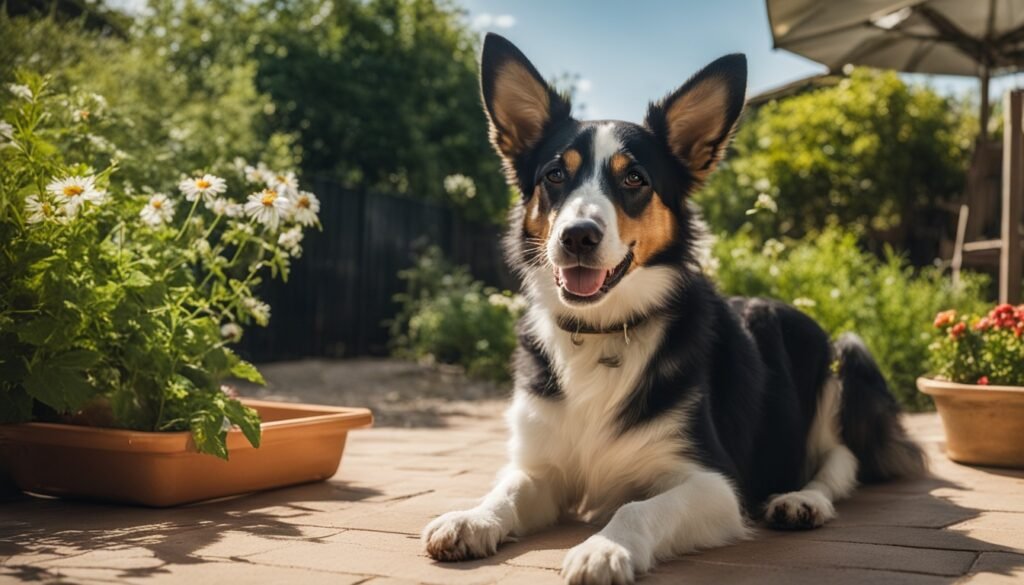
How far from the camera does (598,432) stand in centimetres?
295

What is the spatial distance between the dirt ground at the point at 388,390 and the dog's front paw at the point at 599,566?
14.3ft

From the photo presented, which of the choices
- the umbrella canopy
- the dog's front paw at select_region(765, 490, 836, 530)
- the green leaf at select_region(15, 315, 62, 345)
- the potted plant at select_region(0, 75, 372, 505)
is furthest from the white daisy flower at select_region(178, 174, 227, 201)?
the umbrella canopy

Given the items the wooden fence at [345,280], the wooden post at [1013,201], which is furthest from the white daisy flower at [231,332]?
the wooden fence at [345,280]

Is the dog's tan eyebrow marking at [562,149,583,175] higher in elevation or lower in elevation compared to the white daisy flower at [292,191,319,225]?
higher

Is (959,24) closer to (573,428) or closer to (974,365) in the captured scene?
(974,365)

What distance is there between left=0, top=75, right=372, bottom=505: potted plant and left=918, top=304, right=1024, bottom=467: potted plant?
270 centimetres

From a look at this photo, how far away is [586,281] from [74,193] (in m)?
1.62

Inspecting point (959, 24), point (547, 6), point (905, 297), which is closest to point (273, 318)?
point (547, 6)

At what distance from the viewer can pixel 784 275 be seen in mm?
7805

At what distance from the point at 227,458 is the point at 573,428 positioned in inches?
45.3

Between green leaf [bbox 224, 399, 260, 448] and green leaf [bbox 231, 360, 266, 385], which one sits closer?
green leaf [bbox 224, 399, 260, 448]

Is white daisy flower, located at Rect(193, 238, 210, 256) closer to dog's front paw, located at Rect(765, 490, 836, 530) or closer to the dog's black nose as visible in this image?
the dog's black nose

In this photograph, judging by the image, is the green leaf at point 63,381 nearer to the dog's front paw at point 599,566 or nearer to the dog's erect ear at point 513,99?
the dog's erect ear at point 513,99

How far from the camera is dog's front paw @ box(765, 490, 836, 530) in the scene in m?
2.98
